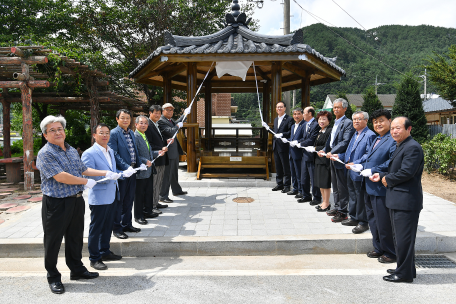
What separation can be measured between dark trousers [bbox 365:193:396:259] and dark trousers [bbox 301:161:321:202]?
1984 mm

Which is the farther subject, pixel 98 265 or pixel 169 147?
pixel 169 147

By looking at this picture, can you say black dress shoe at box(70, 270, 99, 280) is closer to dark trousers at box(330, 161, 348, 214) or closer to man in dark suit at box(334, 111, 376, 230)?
man in dark suit at box(334, 111, 376, 230)

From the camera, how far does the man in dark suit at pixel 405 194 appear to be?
135 inches

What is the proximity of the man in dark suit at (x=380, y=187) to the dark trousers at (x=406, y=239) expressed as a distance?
390 mm

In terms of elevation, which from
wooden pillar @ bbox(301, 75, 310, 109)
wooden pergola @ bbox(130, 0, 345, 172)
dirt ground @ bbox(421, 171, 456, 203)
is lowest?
dirt ground @ bbox(421, 171, 456, 203)

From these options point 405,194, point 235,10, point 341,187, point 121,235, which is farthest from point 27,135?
point 405,194

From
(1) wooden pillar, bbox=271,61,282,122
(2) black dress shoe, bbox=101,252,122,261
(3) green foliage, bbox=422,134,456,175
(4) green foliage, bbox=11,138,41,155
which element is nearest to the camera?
(2) black dress shoe, bbox=101,252,122,261

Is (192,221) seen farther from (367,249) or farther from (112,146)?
(367,249)

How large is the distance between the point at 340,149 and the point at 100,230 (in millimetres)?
3942

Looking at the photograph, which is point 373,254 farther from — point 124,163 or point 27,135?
point 27,135

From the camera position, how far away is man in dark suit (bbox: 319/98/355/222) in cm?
522

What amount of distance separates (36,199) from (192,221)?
4822 mm

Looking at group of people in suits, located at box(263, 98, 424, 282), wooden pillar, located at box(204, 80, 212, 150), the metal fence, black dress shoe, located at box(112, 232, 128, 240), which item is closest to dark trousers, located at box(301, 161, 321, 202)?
group of people in suits, located at box(263, 98, 424, 282)

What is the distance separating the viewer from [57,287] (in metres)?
3.39
